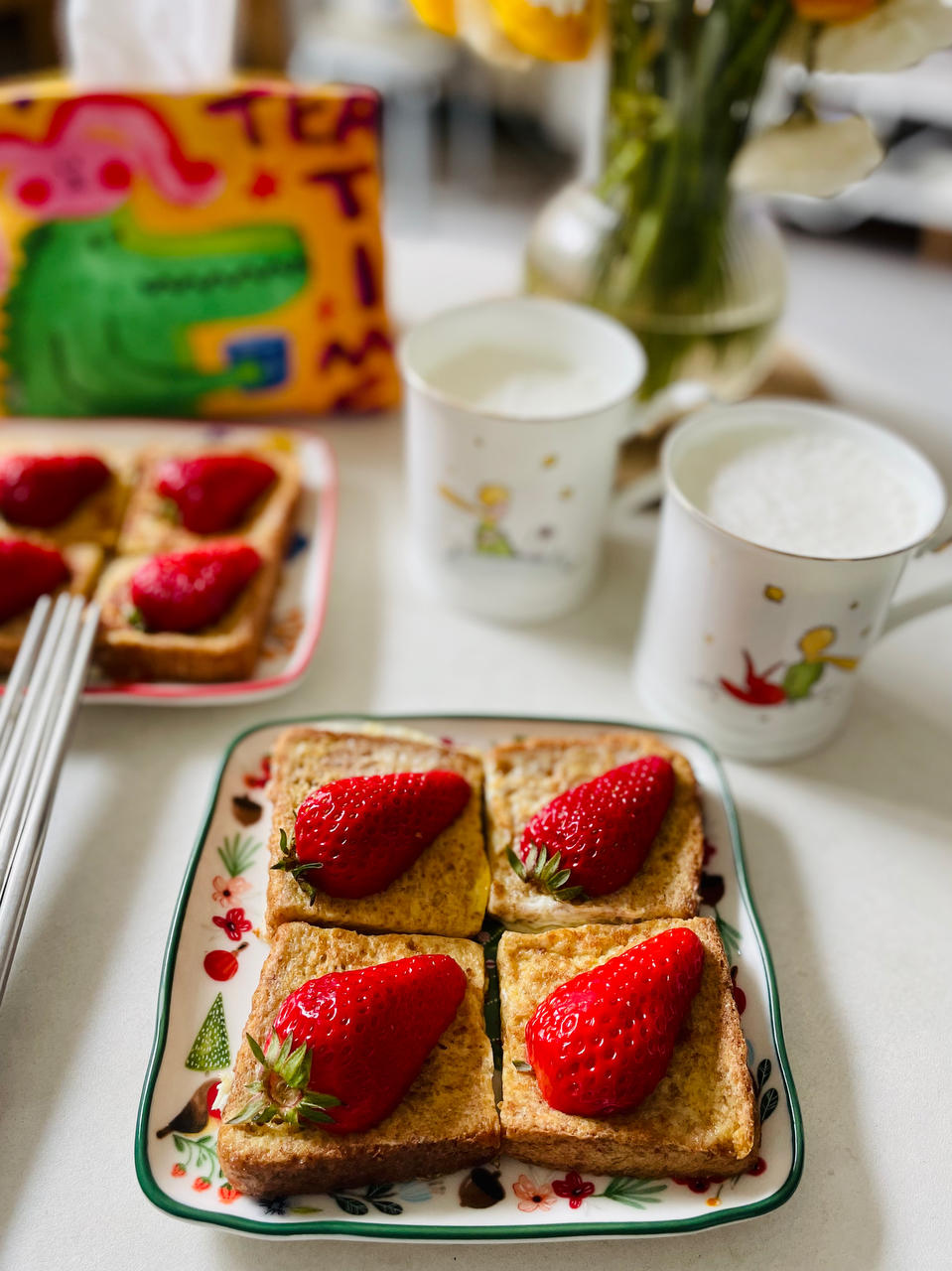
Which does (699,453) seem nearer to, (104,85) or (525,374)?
(525,374)

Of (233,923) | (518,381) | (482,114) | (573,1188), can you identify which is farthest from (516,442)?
(482,114)

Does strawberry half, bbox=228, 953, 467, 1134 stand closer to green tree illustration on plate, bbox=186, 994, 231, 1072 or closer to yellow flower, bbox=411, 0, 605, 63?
green tree illustration on plate, bbox=186, 994, 231, 1072

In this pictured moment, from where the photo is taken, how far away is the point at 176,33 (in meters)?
1.01

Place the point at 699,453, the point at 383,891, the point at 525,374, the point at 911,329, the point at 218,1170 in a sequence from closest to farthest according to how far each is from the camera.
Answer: the point at 218,1170
the point at 383,891
the point at 699,453
the point at 525,374
the point at 911,329

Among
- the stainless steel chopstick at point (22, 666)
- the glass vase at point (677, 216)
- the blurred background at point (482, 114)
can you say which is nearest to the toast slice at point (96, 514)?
the stainless steel chopstick at point (22, 666)

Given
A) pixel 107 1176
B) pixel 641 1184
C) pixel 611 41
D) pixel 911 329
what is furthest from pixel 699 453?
pixel 911 329

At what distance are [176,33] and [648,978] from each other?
38.0 inches

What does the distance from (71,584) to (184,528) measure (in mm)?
112

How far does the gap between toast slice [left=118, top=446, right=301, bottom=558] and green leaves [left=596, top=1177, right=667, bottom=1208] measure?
0.57 m

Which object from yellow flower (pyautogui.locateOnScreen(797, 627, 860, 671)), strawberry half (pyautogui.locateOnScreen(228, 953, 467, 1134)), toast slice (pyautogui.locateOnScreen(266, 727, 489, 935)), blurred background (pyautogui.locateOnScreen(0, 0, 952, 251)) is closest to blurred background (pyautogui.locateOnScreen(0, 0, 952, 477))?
blurred background (pyautogui.locateOnScreen(0, 0, 952, 251))

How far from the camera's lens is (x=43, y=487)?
0.91 meters

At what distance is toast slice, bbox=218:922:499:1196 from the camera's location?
0.53 metres

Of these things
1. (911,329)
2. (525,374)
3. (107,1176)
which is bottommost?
(911,329)

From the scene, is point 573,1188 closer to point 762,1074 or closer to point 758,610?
point 762,1074
